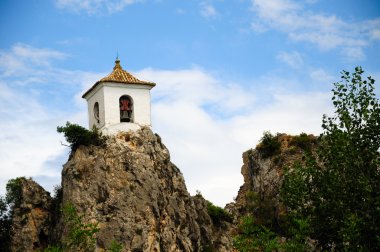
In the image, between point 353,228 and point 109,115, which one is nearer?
point 353,228

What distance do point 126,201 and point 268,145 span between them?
15.4 metres

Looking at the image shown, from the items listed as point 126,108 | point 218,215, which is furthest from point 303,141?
point 126,108

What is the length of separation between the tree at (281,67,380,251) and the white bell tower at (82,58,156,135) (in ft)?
86.5

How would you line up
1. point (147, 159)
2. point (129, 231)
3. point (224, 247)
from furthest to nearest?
point (224, 247) → point (147, 159) → point (129, 231)

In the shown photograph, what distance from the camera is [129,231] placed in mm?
54312

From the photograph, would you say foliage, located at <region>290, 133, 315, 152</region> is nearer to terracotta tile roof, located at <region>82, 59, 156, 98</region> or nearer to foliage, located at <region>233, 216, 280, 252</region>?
terracotta tile roof, located at <region>82, 59, 156, 98</region>

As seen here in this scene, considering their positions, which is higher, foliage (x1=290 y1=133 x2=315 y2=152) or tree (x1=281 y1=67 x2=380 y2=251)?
foliage (x1=290 y1=133 x2=315 y2=152)

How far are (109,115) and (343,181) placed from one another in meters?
29.7

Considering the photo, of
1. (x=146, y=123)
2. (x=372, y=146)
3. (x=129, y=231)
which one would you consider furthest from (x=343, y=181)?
(x=146, y=123)

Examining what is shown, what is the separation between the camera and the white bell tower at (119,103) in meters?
59.0

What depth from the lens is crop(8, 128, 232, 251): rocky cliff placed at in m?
54.7

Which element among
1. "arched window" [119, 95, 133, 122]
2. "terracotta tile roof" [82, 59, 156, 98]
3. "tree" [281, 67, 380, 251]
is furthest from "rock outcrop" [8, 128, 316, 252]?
"tree" [281, 67, 380, 251]

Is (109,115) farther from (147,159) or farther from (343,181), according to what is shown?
(343,181)

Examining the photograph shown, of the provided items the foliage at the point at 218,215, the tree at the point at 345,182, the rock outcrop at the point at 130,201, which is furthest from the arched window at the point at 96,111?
the tree at the point at 345,182
